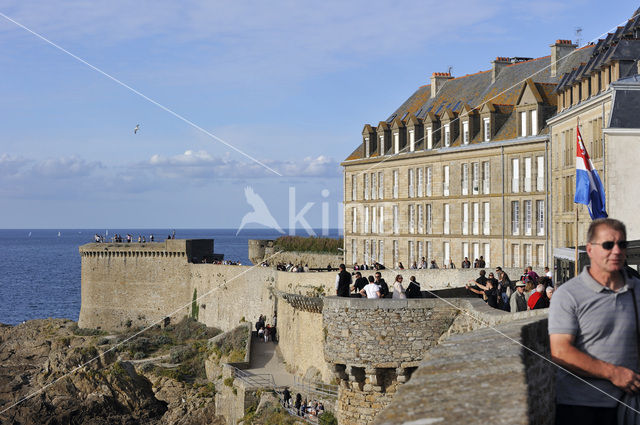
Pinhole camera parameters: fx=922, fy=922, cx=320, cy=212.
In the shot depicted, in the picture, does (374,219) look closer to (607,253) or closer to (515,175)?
(515,175)

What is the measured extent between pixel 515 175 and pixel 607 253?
3842cm

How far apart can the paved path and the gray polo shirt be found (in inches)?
1109

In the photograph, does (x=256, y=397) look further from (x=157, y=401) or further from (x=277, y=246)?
(x=277, y=246)

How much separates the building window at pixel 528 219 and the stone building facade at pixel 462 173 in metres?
0.05

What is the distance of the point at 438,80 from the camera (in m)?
54.0

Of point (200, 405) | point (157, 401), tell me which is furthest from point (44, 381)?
point (200, 405)

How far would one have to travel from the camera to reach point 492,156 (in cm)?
4428

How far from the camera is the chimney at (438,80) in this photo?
53969 mm

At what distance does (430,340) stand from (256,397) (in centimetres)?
1606

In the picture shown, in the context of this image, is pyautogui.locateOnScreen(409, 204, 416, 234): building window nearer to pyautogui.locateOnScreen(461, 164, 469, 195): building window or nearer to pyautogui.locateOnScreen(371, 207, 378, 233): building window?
pyautogui.locateOnScreen(371, 207, 378, 233): building window

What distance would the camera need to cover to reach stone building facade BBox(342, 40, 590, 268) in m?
42.3

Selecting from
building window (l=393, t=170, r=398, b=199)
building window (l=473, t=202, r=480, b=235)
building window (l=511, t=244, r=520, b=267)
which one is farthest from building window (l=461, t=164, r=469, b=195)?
building window (l=393, t=170, r=398, b=199)

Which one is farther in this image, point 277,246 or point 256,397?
point 277,246

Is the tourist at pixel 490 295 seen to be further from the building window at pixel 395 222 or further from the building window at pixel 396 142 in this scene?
the building window at pixel 395 222
